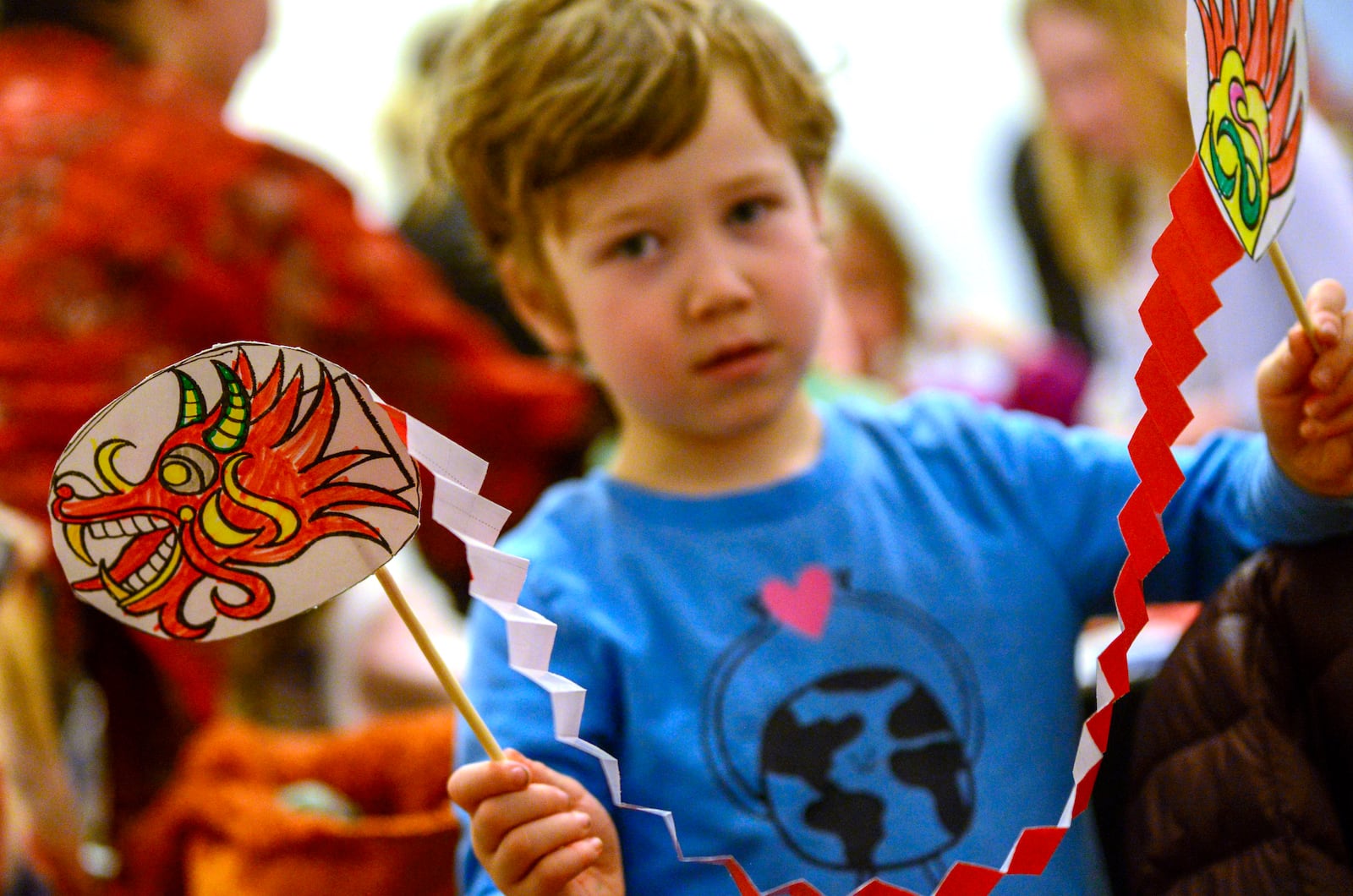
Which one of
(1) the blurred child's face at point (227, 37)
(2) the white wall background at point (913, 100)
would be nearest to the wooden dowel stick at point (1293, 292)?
(1) the blurred child's face at point (227, 37)

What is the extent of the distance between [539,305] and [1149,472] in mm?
410

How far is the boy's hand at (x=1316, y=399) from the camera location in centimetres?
56

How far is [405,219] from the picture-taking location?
1.76 metres

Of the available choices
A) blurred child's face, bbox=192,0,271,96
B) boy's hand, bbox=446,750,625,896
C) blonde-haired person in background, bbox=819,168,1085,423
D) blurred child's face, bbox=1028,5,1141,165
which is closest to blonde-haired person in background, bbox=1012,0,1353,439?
blurred child's face, bbox=1028,5,1141,165

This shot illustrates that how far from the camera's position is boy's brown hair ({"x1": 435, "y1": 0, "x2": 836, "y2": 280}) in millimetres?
714

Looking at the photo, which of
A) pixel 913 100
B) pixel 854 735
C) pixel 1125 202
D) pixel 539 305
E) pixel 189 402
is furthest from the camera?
pixel 913 100

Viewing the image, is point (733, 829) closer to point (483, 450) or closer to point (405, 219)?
point (483, 450)

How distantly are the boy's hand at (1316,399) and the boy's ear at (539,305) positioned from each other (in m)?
0.39

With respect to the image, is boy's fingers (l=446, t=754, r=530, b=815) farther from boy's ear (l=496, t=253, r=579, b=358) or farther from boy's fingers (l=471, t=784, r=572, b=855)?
boy's ear (l=496, t=253, r=579, b=358)

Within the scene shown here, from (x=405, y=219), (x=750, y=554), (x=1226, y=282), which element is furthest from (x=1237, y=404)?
(x=405, y=219)

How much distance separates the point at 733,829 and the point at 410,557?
1.23m

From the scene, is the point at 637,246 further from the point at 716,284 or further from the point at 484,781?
the point at 484,781

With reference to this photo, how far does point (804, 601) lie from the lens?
72 cm

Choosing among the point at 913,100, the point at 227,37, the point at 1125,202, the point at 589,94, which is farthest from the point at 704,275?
the point at 913,100
